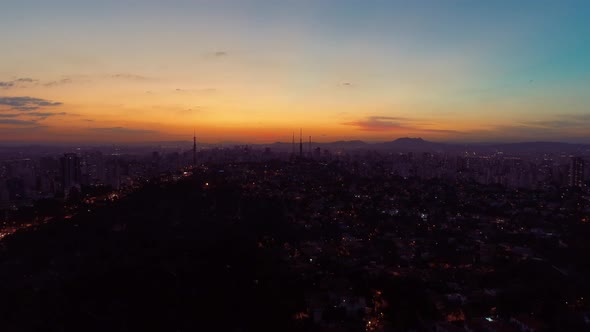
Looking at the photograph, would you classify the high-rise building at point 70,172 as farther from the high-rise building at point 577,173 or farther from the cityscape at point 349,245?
the high-rise building at point 577,173

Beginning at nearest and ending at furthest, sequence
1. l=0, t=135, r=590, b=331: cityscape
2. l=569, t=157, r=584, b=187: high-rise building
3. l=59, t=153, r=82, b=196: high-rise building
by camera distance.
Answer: l=0, t=135, r=590, b=331: cityscape < l=59, t=153, r=82, b=196: high-rise building < l=569, t=157, r=584, b=187: high-rise building

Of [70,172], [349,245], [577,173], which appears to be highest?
[577,173]

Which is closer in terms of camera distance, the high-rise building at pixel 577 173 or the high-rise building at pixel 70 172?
the high-rise building at pixel 70 172

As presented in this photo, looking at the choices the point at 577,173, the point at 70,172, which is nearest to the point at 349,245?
the point at 70,172

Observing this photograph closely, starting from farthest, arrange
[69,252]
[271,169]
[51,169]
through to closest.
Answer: [51,169], [271,169], [69,252]

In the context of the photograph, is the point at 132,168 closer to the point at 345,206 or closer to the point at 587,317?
the point at 345,206

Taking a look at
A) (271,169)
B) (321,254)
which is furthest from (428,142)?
(321,254)

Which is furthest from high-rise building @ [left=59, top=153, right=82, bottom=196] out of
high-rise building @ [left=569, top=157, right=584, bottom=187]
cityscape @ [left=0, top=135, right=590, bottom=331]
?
high-rise building @ [left=569, top=157, right=584, bottom=187]

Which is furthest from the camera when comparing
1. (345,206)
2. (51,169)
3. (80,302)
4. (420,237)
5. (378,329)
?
(51,169)

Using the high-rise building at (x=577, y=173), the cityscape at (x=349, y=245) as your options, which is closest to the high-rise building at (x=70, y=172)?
the cityscape at (x=349, y=245)

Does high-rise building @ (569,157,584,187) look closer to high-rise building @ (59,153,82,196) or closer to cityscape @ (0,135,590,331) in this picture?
cityscape @ (0,135,590,331)

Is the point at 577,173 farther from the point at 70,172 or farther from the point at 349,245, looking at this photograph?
the point at 70,172
